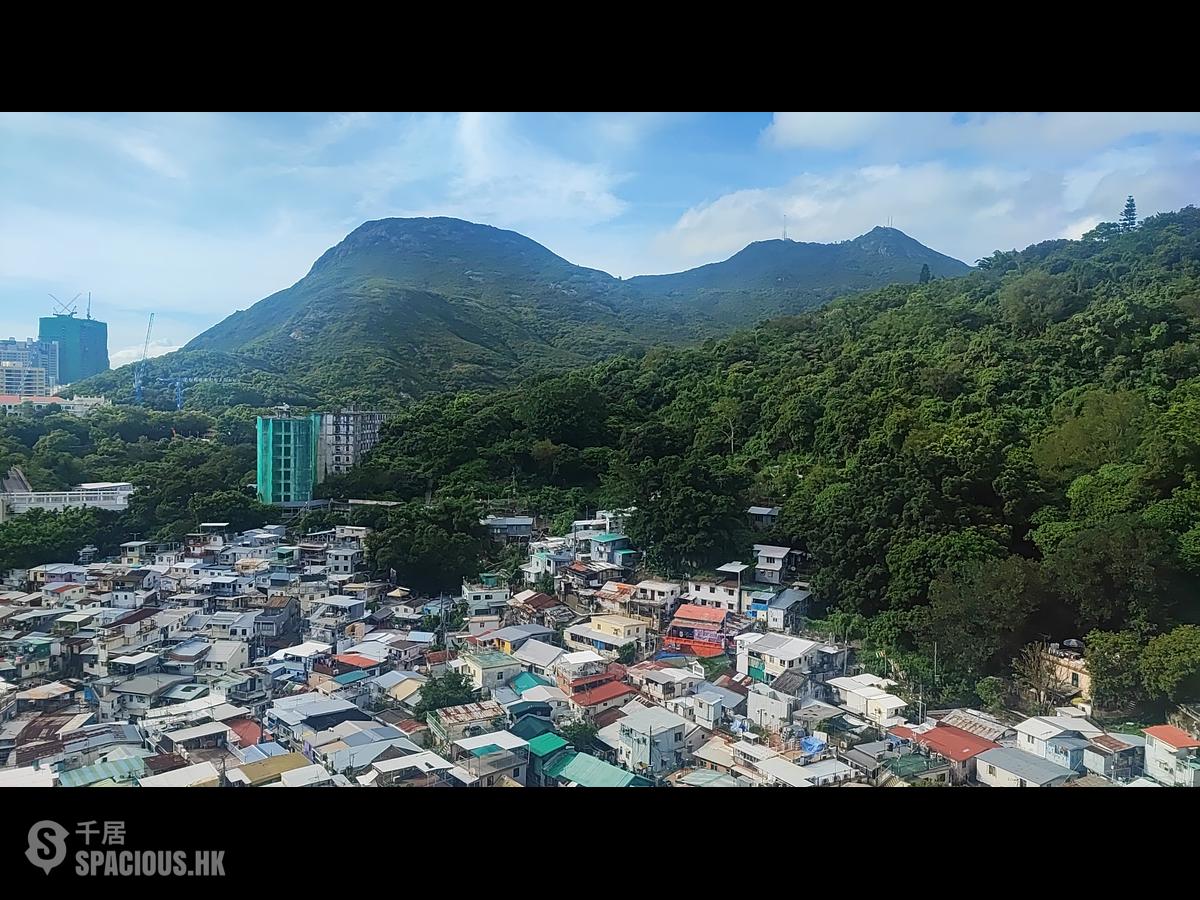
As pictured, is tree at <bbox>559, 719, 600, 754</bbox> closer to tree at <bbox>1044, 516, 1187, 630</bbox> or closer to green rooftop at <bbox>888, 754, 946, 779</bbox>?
green rooftop at <bbox>888, 754, 946, 779</bbox>

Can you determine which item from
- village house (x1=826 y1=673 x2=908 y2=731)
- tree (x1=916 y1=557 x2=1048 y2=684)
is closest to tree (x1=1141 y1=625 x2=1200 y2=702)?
tree (x1=916 y1=557 x2=1048 y2=684)

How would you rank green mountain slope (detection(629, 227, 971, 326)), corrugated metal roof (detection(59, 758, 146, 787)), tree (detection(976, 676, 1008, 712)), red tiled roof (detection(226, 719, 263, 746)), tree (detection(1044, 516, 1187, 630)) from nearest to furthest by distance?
corrugated metal roof (detection(59, 758, 146, 787)) → red tiled roof (detection(226, 719, 263, 746)) → tree (detection(976, 676, 1008, 712)) → tree (detection(1044, 516, 1187, 630)) → green mountain slope (detection(629, 227, 971, 326))

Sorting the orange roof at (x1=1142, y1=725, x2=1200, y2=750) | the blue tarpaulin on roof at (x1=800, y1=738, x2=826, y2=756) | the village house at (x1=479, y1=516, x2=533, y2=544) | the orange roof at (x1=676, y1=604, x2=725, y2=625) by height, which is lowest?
the blue tarpaulin on roof at (x1=800, y1=738, x2=826, y2=756)

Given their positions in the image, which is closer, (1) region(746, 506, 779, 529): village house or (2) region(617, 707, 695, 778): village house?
(2) region(617, 707, 695, 778): village house

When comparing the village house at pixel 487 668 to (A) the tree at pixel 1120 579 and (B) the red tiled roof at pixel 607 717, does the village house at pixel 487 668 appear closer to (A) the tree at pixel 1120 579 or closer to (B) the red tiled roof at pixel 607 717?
(B) the red tiled roof at pixel 607 717

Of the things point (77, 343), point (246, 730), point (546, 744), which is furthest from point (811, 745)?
point (77, 343)
